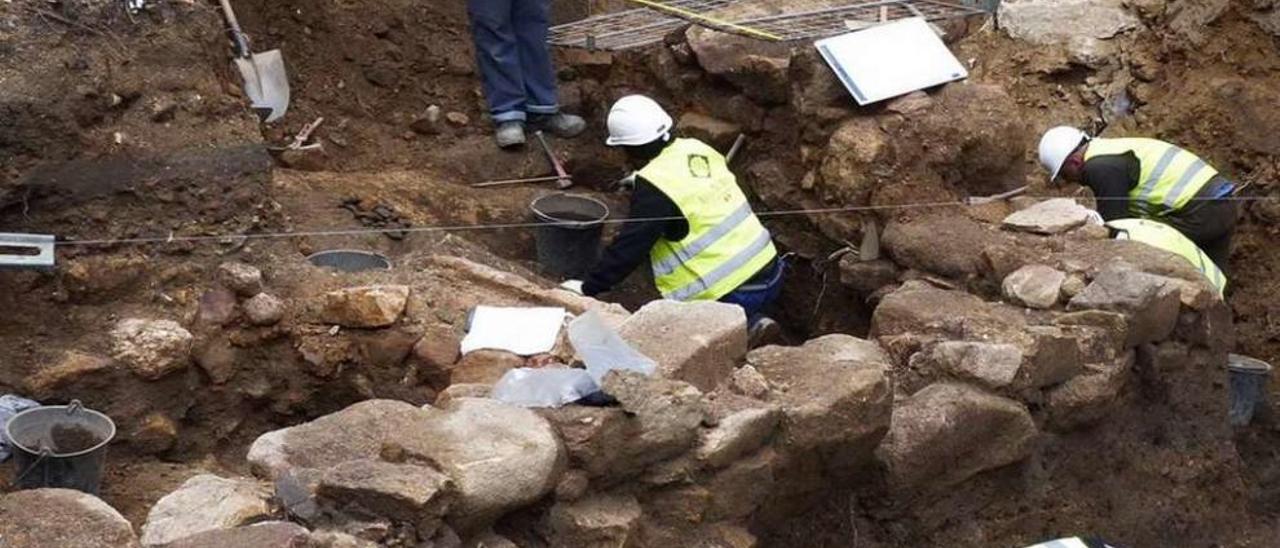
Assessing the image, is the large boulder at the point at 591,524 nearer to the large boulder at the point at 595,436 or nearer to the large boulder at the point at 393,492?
the large boulder at the point at 595,436

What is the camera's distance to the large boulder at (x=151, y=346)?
231 inches

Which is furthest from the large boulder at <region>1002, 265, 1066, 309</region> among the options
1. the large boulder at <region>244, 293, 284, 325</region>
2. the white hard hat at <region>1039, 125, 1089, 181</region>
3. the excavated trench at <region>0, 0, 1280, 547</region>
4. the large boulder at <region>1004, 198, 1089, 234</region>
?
the large boulder at <region>244, 293, 284, 325</region>

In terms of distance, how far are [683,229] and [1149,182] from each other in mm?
2303

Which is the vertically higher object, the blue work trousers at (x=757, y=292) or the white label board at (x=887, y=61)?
the white label board at (x=887, y=61)

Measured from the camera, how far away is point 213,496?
4039 mm

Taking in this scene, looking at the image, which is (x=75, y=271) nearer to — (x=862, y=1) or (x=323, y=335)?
(x=323, y=335)

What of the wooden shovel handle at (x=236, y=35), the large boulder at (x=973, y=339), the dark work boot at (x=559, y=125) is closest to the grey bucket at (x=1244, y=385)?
the large boulder at (x=973, y=339)

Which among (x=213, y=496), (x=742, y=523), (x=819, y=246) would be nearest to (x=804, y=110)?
(x=819, y=246)

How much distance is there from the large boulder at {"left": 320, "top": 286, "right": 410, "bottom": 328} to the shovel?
177cm

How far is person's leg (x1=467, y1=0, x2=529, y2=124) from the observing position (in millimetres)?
8258

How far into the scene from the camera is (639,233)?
7.01 metres

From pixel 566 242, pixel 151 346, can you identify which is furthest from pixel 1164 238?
pixel 151 346

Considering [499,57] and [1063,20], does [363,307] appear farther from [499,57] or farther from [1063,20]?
[1063,20]

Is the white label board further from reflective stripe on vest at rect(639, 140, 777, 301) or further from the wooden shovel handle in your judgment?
the wooden shovel handle
